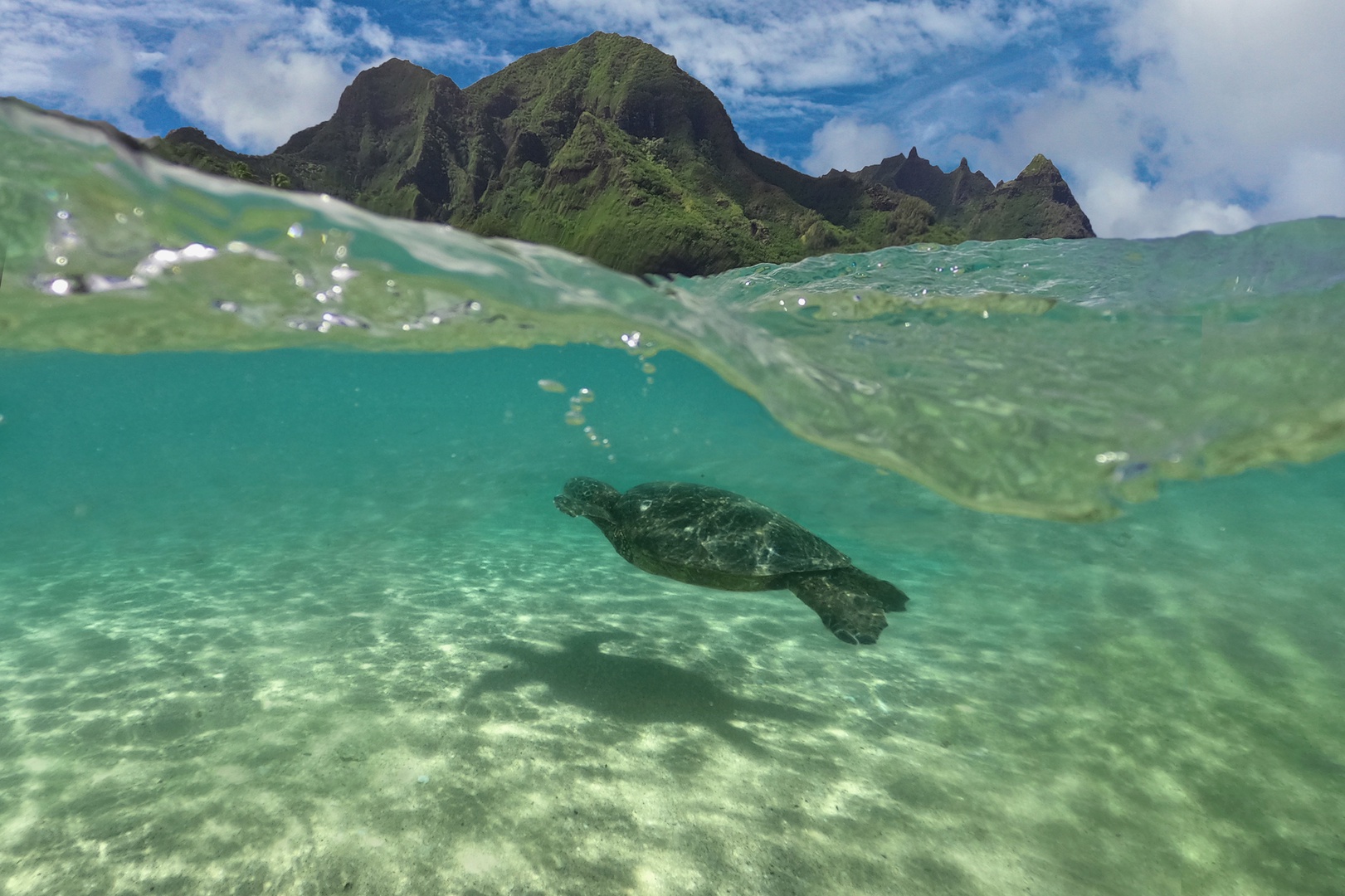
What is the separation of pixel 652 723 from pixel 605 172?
67.2 meters

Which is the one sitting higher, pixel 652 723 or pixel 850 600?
pixel 850 600

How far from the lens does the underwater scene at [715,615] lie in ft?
13.6

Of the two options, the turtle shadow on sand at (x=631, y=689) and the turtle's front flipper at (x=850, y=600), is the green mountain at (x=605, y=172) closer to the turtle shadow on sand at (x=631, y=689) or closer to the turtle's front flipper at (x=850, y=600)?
the turtle's front flipper at (x=850, y=600)

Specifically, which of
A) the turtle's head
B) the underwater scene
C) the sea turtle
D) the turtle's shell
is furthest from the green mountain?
the sea turtle

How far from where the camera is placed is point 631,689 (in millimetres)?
6328

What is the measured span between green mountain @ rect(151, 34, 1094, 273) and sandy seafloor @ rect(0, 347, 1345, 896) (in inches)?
1654

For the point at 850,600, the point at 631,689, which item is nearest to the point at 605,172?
the point at 850,600

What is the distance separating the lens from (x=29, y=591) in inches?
408

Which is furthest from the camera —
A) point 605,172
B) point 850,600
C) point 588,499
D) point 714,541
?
point 605,172

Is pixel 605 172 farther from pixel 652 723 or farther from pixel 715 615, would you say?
pixel 652 723

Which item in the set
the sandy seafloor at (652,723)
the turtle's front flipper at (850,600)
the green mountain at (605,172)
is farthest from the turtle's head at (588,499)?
the green mountain at (605,172)

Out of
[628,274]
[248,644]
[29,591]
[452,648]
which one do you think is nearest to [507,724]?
[452,648]

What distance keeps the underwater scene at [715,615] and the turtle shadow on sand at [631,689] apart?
55 mm

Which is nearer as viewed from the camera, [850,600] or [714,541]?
[850,600]
